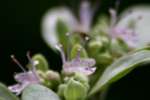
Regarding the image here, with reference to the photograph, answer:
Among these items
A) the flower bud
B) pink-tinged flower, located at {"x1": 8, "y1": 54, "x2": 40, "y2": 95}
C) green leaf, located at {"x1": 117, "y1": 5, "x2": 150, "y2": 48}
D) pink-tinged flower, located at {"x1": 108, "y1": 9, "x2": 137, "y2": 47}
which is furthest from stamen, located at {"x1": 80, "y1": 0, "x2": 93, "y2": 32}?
the flower bud

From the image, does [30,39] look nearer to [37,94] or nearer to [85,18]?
[85,18]

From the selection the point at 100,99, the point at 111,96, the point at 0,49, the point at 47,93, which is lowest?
the point at 111,96

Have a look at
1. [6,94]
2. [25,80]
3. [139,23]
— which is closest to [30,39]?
[139,23]

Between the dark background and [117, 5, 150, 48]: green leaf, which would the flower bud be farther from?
the dark background

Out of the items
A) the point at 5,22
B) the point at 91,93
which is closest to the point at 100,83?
the point at 91,93

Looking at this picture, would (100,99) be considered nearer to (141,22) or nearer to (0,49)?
(141,22)

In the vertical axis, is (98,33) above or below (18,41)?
above
